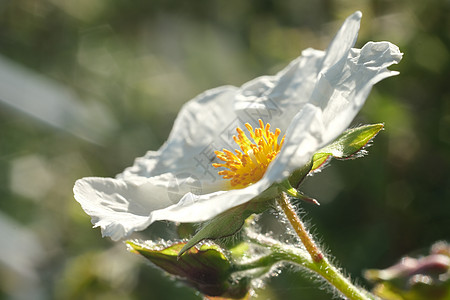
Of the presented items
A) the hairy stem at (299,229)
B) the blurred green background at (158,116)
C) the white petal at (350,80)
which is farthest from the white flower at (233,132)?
the blurred green background at (158,116)

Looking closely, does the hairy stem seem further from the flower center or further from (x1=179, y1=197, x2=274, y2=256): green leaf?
the flower center

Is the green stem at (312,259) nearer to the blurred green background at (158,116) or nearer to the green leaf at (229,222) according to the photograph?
the green leaf at (229,222)

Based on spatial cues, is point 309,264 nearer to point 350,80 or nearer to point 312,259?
point 312,259

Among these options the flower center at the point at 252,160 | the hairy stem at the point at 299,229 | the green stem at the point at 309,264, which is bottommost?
the green stem at the point at 309,264

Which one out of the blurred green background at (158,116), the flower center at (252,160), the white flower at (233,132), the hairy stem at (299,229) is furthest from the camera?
the blurred green background at (158,116)

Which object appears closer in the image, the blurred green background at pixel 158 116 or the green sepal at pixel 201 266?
the green sepal at pixel 201 266

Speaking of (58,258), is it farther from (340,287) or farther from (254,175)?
(340,287)
